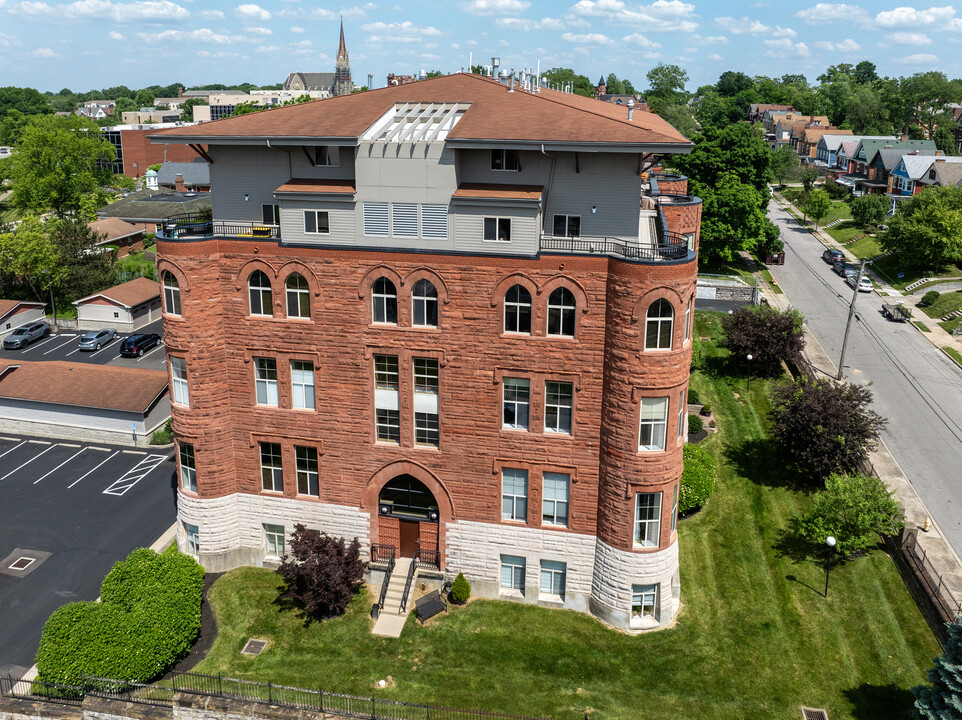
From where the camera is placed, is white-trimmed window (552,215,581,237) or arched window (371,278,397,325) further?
arched window (371,278,397,325)

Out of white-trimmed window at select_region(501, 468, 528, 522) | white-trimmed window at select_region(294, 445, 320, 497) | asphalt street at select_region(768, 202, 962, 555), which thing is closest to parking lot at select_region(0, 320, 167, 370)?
white-trimmed window at select_region(294, 445, 320, 497)

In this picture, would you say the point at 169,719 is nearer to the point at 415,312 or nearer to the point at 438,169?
the point at 415,312

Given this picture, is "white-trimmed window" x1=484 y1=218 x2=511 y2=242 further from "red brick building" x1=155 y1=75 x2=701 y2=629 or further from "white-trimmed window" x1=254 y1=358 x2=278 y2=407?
"white-trimmed window" x1=254 y1=358 x2=278 y2=407

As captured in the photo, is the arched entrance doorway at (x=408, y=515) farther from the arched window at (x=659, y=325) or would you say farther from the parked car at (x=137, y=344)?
the parked car at (x=137, y=344)

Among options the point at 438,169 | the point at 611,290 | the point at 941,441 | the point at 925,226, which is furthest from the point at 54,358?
the point at 925,226

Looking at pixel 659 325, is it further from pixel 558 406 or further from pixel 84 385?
pixel 84 385
